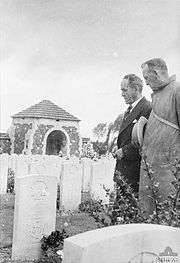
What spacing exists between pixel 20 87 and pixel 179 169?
3.14 meters

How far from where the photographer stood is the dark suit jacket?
12.3ft

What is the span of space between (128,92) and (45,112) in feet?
52.2

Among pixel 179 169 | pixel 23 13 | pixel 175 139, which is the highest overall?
pixel 23 13

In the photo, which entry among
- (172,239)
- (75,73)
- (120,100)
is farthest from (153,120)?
(120,100)

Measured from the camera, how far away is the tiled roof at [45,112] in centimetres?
1909

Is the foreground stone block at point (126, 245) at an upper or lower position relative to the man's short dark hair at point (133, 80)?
lower

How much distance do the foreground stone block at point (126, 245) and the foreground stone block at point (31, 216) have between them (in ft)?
8.15

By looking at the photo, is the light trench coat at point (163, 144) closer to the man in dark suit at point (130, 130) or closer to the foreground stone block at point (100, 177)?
the man in dark suit at point (130, 130)

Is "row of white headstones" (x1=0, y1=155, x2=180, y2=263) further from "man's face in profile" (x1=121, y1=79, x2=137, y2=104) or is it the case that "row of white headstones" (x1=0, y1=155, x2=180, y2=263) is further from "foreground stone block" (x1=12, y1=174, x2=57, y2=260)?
"man's face in profile" (x1=121, y1=79, x2=137, y2=104)

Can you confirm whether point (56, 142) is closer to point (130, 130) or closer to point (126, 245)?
point (130, 130)

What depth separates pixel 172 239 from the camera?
220cm

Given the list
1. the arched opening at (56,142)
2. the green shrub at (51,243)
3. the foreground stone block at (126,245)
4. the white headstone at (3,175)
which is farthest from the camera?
the arched opening at (56,142)

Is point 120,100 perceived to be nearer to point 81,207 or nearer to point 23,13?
point 81,207

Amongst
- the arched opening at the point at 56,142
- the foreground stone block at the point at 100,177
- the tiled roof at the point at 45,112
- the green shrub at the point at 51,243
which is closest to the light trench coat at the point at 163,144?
the green shrub at the point at 51,243
